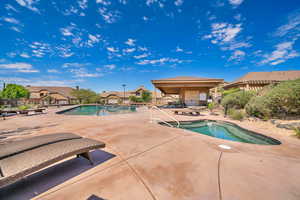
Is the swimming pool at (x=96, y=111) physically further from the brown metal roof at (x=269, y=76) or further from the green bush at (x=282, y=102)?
the brown metal roof at (x=269, y=76)

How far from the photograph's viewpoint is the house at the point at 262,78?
15805 mm

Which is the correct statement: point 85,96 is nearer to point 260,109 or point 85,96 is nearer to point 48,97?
point 48,97

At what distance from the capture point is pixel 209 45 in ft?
50.4

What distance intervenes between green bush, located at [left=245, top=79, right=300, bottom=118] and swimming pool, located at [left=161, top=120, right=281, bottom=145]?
2036mm

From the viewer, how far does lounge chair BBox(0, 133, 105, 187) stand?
133 centimetres

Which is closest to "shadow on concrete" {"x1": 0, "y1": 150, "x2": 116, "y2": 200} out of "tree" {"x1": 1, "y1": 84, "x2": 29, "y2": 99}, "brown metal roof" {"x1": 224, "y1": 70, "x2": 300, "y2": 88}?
"brown metal roof" {"x1": 224, "y1": 70, "x2": 300, "y2": 88}

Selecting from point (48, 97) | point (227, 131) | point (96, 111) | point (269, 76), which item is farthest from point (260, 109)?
point (48, 97)

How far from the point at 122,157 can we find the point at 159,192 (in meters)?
1.28

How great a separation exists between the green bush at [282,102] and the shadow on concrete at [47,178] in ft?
28.5

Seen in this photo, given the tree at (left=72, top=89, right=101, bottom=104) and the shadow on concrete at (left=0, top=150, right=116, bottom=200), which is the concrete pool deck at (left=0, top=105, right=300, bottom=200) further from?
the tree at (left=72, top=89, right=101, bottom=104)

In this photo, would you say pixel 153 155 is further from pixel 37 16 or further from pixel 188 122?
pixel 37 16

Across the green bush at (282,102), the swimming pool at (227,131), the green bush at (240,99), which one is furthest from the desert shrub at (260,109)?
the green bush at (240,99)

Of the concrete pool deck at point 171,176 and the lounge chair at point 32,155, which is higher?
the lounge chair at point 32,155

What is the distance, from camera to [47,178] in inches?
73.9
